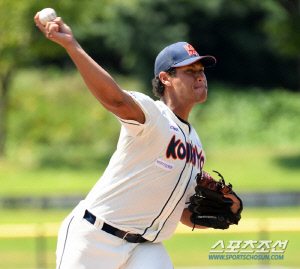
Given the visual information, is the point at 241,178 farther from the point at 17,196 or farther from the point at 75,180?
the point at 17,196

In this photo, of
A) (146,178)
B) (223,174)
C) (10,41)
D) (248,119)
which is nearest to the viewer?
(146,178)

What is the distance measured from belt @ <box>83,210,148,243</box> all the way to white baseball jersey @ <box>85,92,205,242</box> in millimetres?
28

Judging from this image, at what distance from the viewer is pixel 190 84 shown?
405 cm

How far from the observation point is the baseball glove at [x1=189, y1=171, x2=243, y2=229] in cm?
425

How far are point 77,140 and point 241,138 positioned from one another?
22.3 ft

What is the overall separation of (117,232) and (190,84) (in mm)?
1083

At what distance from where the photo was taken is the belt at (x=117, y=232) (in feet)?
12.6

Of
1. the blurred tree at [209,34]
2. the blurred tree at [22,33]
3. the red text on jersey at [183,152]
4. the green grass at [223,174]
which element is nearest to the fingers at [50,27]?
the red text on jersey at [183,152]

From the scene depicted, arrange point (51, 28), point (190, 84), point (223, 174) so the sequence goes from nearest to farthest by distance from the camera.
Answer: point (51, 28)
point (190, 84)
point (223, 174)

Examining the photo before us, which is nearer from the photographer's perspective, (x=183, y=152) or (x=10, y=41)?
(x=183, y=152)

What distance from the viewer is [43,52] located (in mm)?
22281

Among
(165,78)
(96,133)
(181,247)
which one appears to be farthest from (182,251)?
(96,133)

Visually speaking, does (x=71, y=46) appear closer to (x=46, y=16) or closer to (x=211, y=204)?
(x=46, y=16)

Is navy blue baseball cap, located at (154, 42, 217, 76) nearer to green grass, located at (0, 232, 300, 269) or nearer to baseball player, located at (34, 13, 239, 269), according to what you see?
baseball player, located at (34, 13, 239, 269)
